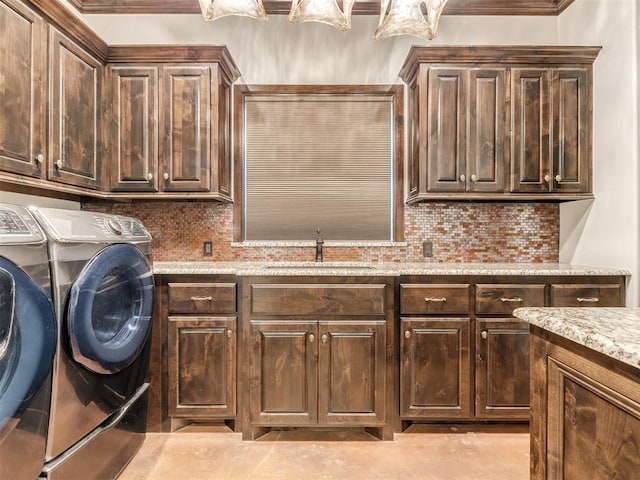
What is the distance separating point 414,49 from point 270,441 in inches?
100

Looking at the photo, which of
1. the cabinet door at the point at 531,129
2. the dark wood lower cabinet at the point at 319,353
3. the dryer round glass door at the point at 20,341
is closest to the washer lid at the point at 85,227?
the dryer round glass door at the point at 20,341

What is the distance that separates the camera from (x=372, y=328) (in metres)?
2.01

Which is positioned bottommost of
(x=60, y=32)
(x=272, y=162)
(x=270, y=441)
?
(x=270, y=441)

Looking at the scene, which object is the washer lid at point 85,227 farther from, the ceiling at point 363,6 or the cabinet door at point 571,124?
the cabinet door at point 571,124

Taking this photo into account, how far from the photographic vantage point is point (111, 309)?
1578 mm

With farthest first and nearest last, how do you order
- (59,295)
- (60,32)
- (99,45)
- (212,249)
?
1. (212,249)
2. (99,45)
3. (60,32)
4. (59,295)

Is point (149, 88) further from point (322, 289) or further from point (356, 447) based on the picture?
point (356, 447)

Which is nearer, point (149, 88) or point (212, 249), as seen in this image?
point (149, 88)

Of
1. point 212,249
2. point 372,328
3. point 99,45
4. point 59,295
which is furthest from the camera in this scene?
point 212,249

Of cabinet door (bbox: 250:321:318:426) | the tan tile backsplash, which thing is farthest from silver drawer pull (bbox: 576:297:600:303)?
cabinet door (bbox: 250:321:318:426)

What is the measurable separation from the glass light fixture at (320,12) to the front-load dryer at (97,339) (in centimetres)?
129

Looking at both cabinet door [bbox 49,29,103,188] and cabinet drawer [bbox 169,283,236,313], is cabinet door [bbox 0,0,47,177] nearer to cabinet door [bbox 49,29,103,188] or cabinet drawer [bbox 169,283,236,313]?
cabinet door [bbox 49,29,103,188]

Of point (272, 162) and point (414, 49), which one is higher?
point (414, 49)

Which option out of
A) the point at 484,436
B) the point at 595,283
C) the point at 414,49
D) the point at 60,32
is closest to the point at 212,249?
the point at 60,32
